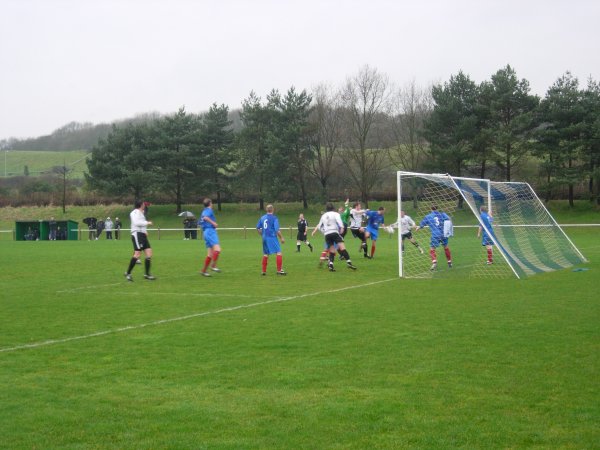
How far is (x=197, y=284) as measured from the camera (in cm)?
1689

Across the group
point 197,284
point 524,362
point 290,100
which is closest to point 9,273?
point 197,284

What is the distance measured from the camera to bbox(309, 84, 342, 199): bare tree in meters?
69.4

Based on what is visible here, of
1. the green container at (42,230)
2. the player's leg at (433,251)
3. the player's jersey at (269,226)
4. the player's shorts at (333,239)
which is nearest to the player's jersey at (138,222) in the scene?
the player's jersey at (269,226)

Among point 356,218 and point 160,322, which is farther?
point 356,218

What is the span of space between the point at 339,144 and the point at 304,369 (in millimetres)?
63922

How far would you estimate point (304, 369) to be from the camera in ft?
24.4

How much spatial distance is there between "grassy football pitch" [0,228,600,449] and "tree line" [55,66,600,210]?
1685 inches

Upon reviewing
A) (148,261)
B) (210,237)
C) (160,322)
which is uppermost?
(210,237)

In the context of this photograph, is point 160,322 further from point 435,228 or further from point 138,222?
point 435,228

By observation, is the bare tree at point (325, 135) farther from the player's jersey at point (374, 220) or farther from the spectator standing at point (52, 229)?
the player's jersey at point (374, 220)

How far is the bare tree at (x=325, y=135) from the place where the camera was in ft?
228

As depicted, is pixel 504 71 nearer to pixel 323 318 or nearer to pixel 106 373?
pixel 323 318

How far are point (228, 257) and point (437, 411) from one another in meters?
21.3

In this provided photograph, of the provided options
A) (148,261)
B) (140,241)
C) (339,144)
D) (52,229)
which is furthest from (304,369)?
(339,144)
